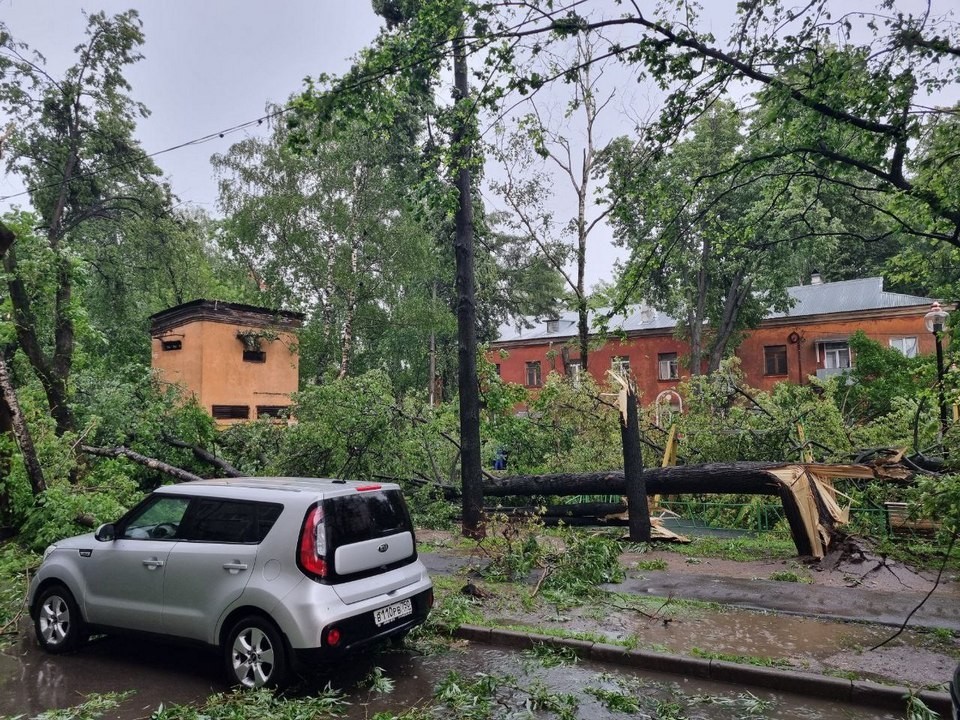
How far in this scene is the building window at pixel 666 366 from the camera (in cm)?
3672

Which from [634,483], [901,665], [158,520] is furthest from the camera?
[634,483]

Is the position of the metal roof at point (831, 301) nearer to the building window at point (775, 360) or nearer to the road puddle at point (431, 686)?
the building window at point (775, 360)

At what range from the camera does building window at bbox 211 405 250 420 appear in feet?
71.8

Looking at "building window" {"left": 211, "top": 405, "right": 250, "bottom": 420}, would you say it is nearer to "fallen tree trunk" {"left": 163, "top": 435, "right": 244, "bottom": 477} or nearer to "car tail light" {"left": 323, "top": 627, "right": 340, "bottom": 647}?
"fallen tree trunk" {"left": 163, "top": 435, "right": 244, "bottom": 477}

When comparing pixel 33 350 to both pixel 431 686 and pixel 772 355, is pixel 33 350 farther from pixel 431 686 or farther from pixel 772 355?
pixel 772 355

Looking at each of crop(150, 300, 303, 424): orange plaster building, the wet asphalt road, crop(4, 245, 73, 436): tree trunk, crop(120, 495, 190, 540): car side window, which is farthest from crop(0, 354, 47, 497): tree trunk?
crop(150, 300, 303, 424): orange plaster building

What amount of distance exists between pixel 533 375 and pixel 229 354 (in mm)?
22271

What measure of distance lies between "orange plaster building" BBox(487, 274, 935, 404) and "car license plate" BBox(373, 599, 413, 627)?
20.9m

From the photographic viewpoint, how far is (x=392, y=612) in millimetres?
5234

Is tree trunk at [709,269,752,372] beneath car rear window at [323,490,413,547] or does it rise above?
above

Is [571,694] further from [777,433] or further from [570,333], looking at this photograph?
[570,333]

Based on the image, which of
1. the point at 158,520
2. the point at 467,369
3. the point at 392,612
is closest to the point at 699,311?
the point at 467,369

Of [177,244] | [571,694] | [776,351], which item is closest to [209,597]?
[571,694]

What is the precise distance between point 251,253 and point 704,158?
19065 millimetres
